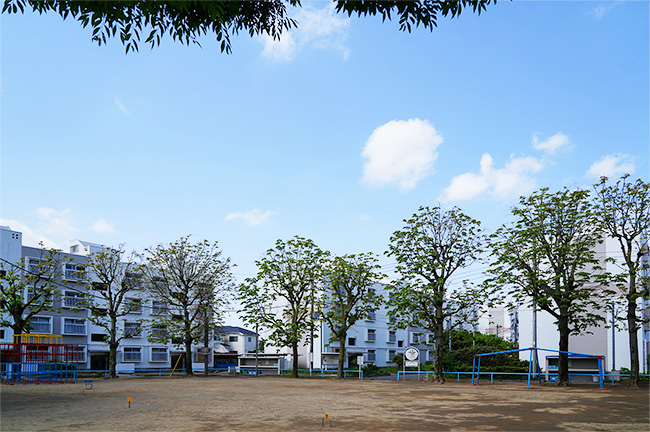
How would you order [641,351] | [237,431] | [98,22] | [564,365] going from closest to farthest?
[98,22], [237,431], [564,365], [641,351]

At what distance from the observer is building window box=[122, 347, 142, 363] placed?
51219mm

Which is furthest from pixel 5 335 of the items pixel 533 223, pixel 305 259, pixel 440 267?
pixel 533 223

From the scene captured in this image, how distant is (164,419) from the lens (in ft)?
42.8

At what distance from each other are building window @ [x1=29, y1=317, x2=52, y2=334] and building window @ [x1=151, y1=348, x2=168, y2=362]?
10503 millimetres

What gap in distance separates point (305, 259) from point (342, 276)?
2941 millimetres

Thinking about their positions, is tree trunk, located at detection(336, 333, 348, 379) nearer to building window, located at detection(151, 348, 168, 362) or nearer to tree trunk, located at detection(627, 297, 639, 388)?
tree trunk, located at detection(627, 297, 639, 388)

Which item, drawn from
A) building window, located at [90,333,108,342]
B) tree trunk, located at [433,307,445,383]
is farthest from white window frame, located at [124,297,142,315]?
tree trunk, located at [433,307,445,383]

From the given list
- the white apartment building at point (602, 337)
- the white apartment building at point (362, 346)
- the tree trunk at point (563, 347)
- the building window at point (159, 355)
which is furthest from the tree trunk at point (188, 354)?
the tree trunk at point (563, 347)

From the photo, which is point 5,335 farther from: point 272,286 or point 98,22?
point 98,22

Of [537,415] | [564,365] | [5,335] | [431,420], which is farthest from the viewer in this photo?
[5,335]

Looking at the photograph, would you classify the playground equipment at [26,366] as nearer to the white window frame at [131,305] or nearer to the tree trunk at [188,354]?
the white window frame at [131,305]

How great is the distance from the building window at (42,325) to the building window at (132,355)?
7.44 m

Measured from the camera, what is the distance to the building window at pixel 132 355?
51.2m

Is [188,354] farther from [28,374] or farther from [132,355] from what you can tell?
[132,355]
